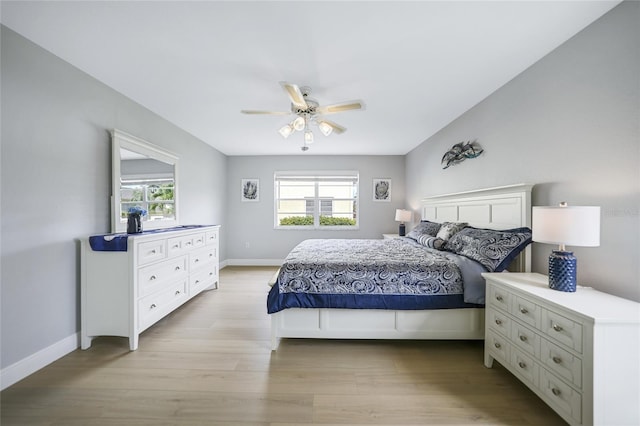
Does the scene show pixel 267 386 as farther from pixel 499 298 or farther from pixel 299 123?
pixel 299 123

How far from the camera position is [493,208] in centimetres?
260

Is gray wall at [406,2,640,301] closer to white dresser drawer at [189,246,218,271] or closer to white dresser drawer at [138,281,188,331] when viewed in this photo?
white dresser drawer at [138,281,188,331]

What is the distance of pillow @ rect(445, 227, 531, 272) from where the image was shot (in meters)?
2.04

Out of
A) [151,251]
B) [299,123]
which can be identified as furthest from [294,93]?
[151,251]

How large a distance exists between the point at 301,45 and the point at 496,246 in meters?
2.27

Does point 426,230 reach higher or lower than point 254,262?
higher

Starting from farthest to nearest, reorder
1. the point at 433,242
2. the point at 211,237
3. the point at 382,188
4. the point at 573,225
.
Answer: the point at 382,188, the point at 211,237, the point at 433,242, the point at 573,225

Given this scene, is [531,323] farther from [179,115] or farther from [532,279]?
[179,115]

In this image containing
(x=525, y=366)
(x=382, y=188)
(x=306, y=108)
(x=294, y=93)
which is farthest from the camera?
(x=382, y=188)

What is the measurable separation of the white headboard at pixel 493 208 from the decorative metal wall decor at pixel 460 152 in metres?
0.45

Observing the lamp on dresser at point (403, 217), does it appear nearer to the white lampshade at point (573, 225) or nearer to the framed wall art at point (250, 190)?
the framed wall art at point (250, 190)

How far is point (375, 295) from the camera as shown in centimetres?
214

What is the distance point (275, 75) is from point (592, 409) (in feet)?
9.65

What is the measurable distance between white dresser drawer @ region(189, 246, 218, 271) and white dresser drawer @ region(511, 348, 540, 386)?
3.23 m
